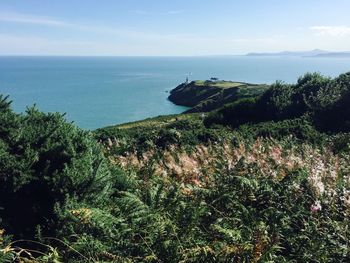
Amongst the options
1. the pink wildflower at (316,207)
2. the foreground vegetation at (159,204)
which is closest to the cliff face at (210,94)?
the foreground vegetation at (159,204)

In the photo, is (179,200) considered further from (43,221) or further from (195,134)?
(195,134)

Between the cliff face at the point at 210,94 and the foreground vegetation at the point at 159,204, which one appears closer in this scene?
the foreground vegetation at the point at 159,204

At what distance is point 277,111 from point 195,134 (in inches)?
984

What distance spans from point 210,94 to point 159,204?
113300mm

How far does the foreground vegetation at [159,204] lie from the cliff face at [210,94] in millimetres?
87564

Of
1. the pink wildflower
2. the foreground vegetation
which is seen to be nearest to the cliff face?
the foreground vegetation

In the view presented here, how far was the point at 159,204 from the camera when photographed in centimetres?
608

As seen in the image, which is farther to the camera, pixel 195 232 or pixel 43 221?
pixel 43 221

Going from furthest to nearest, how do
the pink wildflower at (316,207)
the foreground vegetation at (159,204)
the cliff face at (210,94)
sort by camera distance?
the cliff face at (210,94) < the pink wildflower at (316,207) < the foreground vegetation at (159,204)

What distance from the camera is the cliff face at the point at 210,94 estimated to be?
9975 cm

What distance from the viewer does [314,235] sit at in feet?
17.5

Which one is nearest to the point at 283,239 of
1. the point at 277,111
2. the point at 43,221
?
the point at 43,221

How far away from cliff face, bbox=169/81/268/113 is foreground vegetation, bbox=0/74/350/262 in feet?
287

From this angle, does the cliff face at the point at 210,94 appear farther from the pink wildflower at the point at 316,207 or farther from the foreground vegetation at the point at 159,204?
the pink wildflower at the point at 316,207
